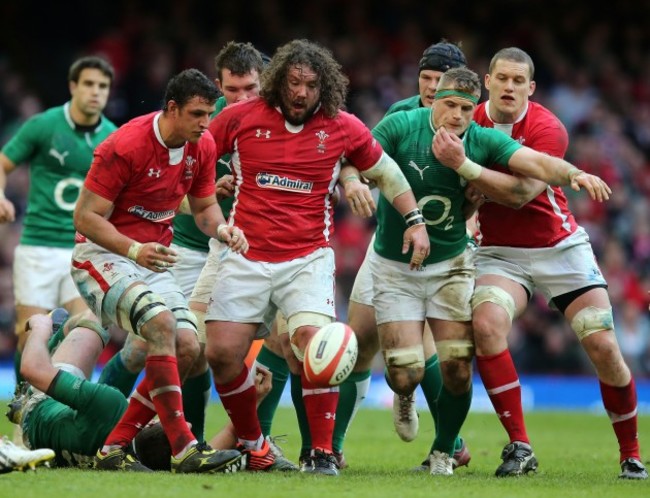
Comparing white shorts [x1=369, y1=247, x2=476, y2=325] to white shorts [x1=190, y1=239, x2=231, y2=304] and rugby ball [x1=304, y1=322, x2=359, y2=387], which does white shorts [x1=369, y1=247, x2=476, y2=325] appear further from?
white shorts [x1=190, y1=239, x2=231, y2=304]

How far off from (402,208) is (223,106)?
5.99ft

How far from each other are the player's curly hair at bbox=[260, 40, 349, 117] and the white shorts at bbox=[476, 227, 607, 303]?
61.1 inches

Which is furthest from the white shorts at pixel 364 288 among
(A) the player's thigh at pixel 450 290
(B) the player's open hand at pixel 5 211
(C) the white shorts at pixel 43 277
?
(C) the white shorts at pixel 43 277

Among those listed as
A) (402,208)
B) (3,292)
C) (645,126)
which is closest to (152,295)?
(402,208)

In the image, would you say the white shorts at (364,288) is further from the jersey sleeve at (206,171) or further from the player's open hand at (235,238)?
the player's open hand at (235,238)

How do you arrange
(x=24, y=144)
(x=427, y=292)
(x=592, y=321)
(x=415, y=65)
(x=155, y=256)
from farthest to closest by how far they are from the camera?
(x=415, y=65) → (x=24, y=144) → (x=427, y=292) → (x=592, y=321) → (x=155, y=256)

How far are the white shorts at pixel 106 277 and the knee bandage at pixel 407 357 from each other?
4.67 feet

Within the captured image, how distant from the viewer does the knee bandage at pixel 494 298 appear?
328 inches

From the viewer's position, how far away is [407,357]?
27.5 ft

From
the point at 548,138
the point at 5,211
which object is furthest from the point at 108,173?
the point at 548,138

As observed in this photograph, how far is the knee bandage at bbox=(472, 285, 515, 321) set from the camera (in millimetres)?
8344

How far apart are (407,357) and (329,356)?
94 cm

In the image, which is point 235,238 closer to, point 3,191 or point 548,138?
point 548,138

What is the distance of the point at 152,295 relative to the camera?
7766mm
